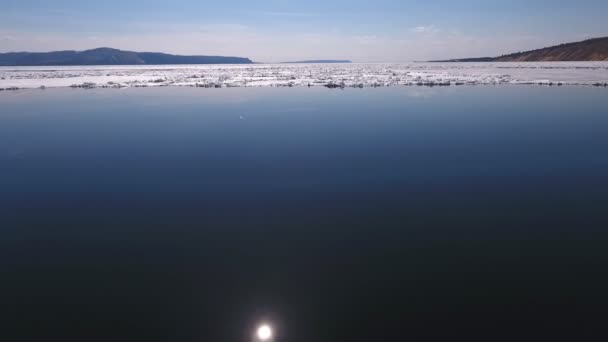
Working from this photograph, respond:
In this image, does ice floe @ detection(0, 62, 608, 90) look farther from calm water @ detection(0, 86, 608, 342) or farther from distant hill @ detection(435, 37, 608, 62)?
distant hill @ detection(435, 37, 608, 62)

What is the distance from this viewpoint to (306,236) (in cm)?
472

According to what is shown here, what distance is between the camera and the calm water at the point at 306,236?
10.7ft

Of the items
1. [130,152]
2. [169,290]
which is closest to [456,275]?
[169,290]

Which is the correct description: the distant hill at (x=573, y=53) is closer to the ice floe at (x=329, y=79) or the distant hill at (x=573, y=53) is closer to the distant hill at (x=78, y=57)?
the ice floe at (x=329, y=79)

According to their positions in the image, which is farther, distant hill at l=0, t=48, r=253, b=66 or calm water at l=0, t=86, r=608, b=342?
distant hill at l=0, t=48, r=253, b=66

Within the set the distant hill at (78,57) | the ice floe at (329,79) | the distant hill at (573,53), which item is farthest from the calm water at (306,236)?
the distant hill at (78,57)

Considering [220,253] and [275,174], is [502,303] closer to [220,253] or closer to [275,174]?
[220,253]

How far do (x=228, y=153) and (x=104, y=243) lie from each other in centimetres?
438

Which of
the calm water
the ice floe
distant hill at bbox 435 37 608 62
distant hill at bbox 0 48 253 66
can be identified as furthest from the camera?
distant hill at bbox 0 48 253 66

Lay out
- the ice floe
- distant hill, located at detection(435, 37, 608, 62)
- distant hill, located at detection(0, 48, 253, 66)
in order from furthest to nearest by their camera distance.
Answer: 1. distant hill, located at detection(0, 48, 253, 66)
2. distant hill, located at detection(435, 37, 608, 62)
3. the ice floe

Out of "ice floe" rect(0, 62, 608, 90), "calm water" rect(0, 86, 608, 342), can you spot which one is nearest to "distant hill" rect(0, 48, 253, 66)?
"ice floe" rect(0, 62, 608, 90)

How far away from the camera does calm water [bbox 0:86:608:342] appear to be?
3.27m

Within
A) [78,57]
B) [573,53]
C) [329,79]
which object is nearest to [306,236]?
[329,79]

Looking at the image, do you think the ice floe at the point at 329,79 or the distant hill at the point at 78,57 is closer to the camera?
the ice floe at the point at 329,79
